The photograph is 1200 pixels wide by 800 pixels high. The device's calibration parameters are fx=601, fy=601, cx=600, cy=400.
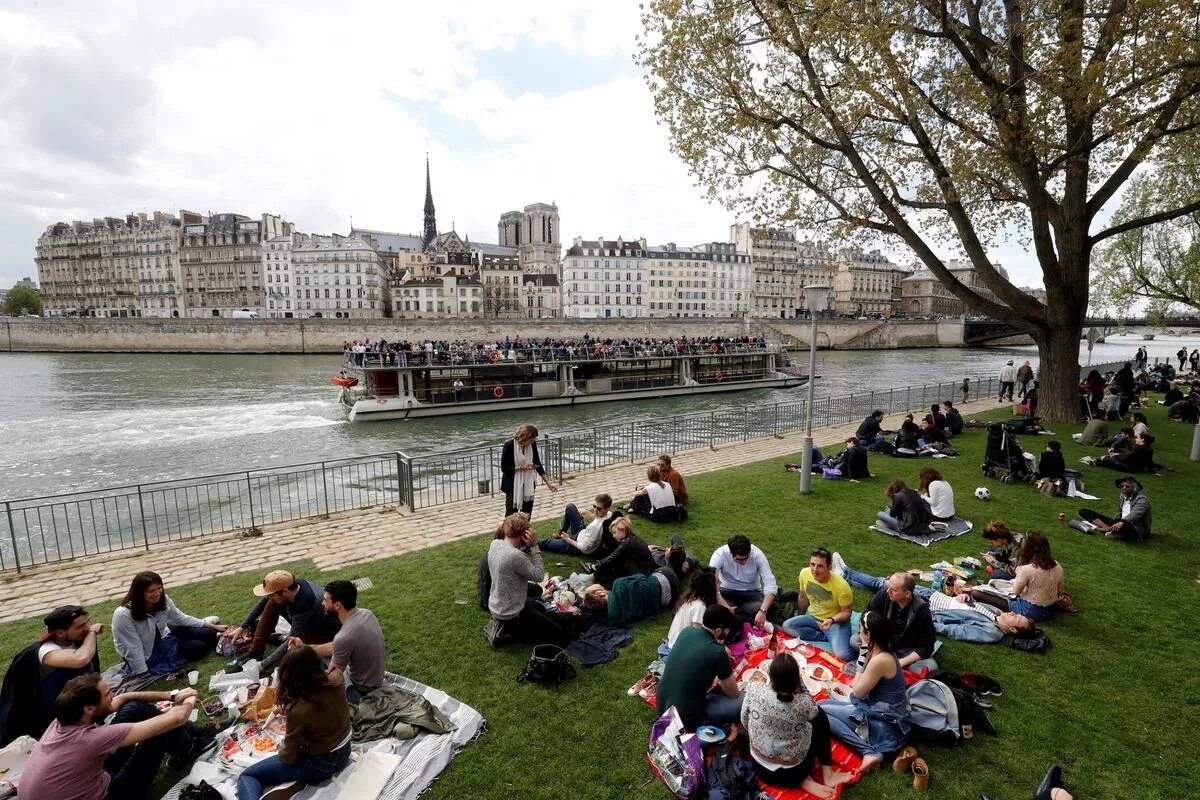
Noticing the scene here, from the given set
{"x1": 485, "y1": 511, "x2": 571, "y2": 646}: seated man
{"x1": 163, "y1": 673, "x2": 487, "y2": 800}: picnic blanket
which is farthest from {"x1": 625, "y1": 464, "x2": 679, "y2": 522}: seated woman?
{"x1": 163, "y1": 673, "x2": 487, "y2": 800}: picnic blanket

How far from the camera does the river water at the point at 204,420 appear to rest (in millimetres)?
21188

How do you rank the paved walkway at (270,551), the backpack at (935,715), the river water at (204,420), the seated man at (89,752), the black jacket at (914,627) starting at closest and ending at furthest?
the seated man at (89,752) < the backpack at (935,715) < the black jacket at (914,627) < the paved walkway at (270,551) < the river water at (204,420)

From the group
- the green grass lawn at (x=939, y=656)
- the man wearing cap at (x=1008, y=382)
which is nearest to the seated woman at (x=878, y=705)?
the green grass lawn at (x=939, y=656)

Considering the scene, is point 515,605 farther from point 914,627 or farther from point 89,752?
point 914,627

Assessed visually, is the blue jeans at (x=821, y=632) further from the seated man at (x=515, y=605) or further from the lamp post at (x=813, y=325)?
the lamp post at (x=813, y=325)

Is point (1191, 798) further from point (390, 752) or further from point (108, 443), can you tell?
Result: point (108, 443)

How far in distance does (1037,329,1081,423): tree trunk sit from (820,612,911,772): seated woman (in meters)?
16.2

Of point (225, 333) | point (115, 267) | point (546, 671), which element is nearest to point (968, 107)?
point (546, 671)

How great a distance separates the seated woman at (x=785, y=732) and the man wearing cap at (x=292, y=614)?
12.2ft

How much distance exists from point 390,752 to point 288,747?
0.76m

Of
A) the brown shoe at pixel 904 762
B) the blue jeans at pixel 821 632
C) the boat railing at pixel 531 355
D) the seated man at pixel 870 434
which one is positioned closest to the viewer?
the brown shoe at pixel 904 762

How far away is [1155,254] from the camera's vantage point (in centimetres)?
2639

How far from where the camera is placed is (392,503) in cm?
1188

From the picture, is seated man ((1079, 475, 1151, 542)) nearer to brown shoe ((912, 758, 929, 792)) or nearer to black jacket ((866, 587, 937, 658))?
black jacket ((866, 587, 937, 658))
